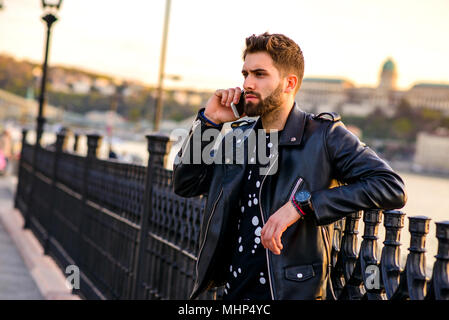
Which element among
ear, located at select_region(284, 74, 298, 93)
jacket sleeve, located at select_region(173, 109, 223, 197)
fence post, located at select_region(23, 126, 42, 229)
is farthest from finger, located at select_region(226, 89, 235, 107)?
fence post, located at select_region(23, 126, 42, 229)

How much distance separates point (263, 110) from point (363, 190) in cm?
49

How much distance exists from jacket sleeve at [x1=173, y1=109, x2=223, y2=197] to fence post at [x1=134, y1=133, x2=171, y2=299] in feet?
5.85

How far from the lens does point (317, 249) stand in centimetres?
221

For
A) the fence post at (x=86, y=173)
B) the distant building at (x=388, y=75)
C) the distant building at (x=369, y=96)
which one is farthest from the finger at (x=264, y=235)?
the distant building at (x=388, y=75)

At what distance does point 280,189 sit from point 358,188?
294 mm

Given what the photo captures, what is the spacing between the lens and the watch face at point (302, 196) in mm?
2150

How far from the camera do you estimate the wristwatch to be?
214cm

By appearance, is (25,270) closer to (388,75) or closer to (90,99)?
(90,99)

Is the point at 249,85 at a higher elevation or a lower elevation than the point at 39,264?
higher

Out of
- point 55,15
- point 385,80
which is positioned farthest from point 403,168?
point 55,15

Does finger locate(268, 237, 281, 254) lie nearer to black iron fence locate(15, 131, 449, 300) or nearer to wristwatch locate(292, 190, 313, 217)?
wristwatch locate(292, 190, 313, 217)

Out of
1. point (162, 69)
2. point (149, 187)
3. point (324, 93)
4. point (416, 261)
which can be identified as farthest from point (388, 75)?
point (416, 261)

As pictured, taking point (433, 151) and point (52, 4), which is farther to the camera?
point (433, 151)

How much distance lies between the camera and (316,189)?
2.20 meters
